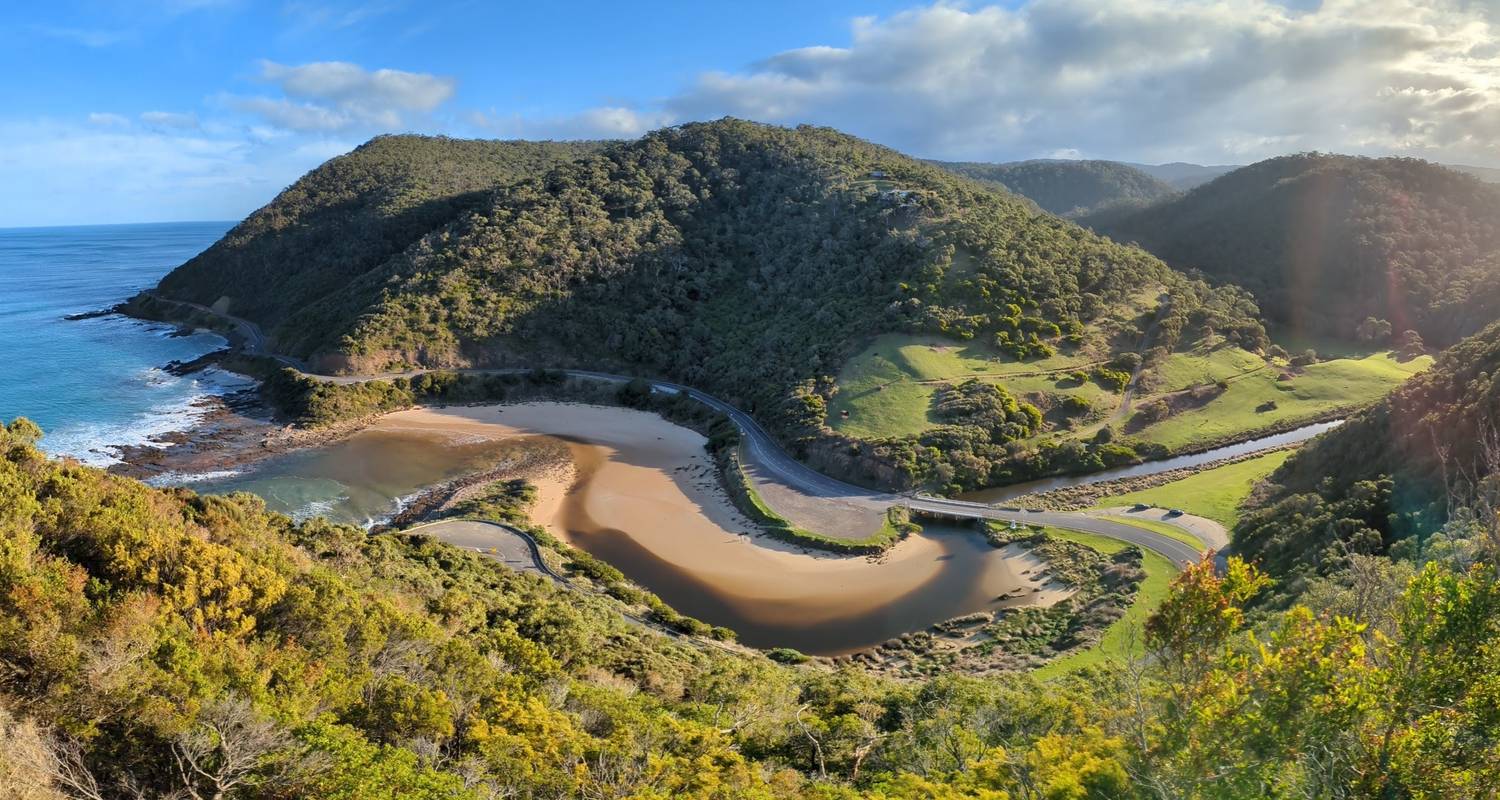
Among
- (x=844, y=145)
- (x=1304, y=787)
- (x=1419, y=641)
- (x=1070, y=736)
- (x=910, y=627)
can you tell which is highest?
(x=844, y=145)

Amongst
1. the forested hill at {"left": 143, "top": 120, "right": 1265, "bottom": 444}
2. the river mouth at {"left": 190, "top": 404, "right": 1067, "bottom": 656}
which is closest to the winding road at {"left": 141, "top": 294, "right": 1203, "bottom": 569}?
the forested hill at {"left": 143, "top": 120, "right": 1265, "bottom": 444}

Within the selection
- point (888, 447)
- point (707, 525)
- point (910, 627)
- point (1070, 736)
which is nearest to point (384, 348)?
point (707, 525)

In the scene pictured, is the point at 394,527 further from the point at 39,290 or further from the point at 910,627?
the point at 39,290

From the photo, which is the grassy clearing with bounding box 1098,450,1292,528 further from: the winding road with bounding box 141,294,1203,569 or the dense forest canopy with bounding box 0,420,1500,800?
the dense forest canopy with bounding box 0,420,1500,800

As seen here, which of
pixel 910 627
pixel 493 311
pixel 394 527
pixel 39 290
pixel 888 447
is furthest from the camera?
pixel 39 290

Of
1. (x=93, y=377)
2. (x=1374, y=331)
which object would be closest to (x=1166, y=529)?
(x=1374, y=331)

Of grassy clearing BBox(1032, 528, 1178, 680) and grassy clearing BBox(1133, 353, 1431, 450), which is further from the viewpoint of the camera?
Answer: grassy clearing BBox(1133, 353, 1431, 450)
